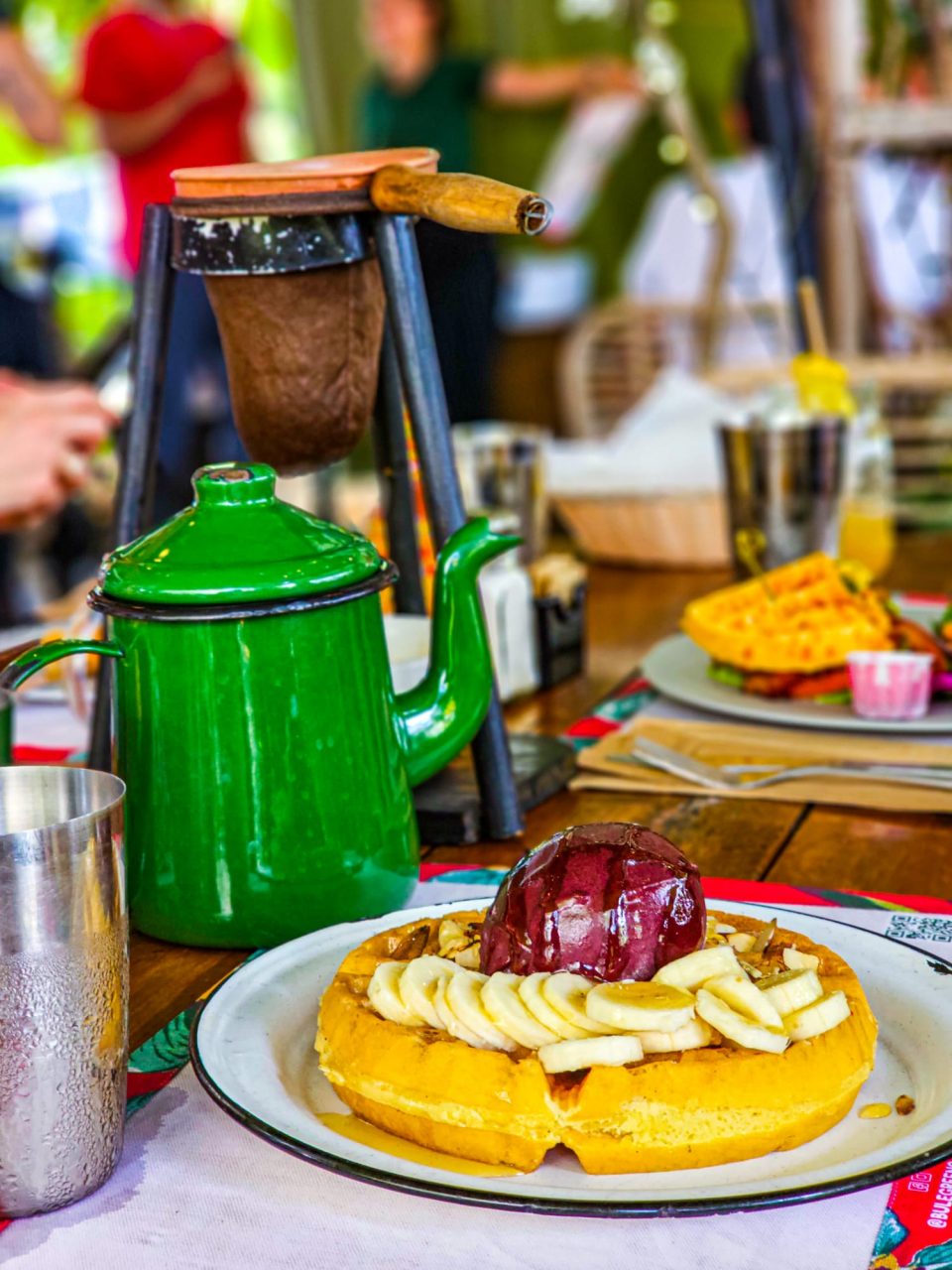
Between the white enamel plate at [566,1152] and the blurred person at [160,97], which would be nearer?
the white enamel plate at [566,1152]

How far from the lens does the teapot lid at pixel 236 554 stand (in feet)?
2.36

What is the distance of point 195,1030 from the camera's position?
60cm

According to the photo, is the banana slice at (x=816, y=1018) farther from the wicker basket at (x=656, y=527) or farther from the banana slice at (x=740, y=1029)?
the wicker basket at (x=656, y=527)

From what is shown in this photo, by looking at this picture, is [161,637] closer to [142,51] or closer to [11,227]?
[142,51]

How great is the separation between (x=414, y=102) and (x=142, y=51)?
1.66m

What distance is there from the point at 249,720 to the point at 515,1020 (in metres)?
0.24

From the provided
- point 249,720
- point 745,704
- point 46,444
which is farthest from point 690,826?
point 46,444

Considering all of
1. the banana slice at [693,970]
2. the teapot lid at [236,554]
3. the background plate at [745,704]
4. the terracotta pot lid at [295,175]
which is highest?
the terracotta pot lid at [295,175]

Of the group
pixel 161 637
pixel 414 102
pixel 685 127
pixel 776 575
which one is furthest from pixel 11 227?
pixel 161 637

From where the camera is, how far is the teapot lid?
718 mm

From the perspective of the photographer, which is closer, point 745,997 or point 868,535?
point 745,997

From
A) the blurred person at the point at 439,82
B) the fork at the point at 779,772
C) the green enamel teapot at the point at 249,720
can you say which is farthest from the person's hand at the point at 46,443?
the blurred person at the point at 439,82

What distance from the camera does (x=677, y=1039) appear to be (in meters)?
0.54

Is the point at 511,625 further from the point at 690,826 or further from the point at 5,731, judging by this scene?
the point at 5,731
